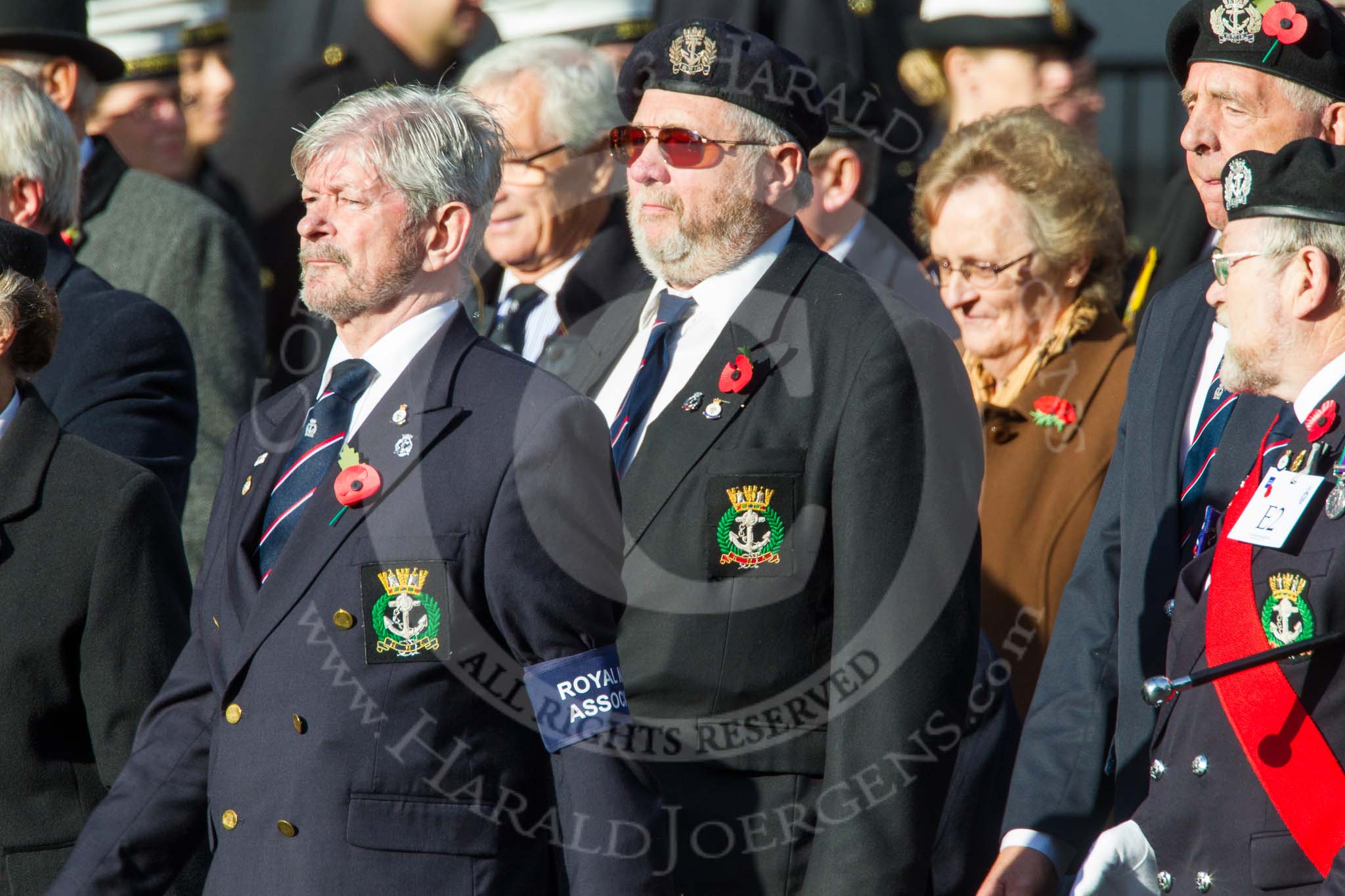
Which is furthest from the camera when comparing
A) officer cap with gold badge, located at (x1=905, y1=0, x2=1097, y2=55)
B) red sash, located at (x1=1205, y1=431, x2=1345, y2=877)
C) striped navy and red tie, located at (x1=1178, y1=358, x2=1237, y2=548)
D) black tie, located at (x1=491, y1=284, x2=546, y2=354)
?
officer cap with gold badge, located at (x1=905, y1=0, x2=1097, y2=55)

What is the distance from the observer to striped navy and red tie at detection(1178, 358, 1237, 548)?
3693 mm

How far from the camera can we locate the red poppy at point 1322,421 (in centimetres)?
318

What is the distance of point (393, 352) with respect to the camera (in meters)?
3.49

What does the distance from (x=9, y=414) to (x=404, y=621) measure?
53.4 inches

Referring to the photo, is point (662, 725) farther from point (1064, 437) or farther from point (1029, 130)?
point (1029, 130)

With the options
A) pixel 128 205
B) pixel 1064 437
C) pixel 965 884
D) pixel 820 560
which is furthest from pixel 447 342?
pixel 128 205

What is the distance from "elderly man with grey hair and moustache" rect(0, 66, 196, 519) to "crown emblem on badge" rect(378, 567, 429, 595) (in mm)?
1676

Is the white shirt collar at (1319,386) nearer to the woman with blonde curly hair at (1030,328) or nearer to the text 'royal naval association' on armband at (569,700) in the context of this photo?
the text 'royal naval association' on armband at (569,700)

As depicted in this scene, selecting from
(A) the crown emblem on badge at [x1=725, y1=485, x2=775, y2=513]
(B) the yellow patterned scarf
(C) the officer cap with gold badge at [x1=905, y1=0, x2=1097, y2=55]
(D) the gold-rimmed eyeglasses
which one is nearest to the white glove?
(A) the crown emblem on badge at [x1=725, y1=485, x2=775, y2=513]

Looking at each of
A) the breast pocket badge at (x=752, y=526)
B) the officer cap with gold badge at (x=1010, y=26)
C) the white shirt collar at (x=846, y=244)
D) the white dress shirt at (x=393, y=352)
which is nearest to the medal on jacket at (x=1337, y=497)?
the breast pocket badge at (x=752, y=526)

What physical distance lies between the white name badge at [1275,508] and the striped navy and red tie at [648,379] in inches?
48.1

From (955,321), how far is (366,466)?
243 cm

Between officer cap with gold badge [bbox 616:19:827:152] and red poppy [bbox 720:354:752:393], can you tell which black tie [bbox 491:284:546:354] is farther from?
red poppy [bbox 720:354:752:393]

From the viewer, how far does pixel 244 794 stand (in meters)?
3.29
